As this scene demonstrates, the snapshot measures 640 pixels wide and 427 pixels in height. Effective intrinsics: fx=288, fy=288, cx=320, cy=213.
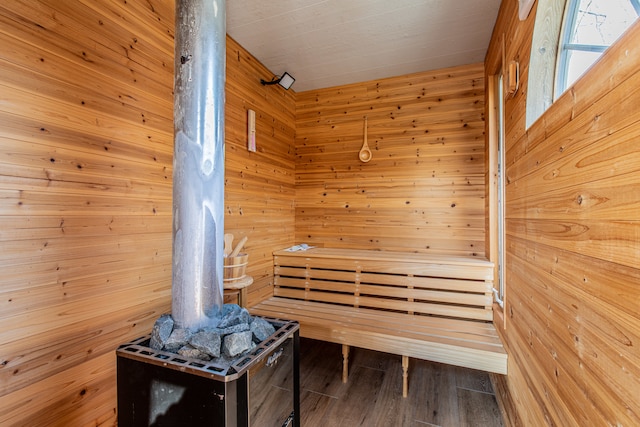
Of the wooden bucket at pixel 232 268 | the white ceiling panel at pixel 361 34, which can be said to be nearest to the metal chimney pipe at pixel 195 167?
the wooden bucket at pixel 232 268

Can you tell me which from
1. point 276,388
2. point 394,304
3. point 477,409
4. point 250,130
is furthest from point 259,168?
point 477,409

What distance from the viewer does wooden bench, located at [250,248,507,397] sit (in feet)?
6.31

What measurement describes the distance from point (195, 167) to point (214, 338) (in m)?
0.69

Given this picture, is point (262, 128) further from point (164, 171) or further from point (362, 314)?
point (362, 314)

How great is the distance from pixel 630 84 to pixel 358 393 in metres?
2.19

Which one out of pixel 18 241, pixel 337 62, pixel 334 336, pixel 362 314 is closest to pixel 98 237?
pixel 18 241

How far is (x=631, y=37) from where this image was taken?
2.10 feet

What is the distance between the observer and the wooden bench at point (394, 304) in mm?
1923

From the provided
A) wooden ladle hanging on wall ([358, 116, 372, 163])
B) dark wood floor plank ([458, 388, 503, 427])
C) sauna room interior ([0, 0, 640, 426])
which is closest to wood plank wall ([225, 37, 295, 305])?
sauna room interior ([0, 0, 640, 426])

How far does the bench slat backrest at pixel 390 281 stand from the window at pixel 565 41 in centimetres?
134

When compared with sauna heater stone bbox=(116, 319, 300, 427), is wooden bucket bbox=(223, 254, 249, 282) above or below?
above

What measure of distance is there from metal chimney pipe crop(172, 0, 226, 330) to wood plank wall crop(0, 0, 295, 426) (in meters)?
0.46

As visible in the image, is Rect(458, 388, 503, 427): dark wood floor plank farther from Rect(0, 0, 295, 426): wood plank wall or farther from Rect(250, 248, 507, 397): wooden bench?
Rect(0, 0, 295, 426): wood plank wall

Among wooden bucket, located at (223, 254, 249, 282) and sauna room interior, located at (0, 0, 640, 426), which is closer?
sauna room interior, located at (0, 0, 640, 426)
